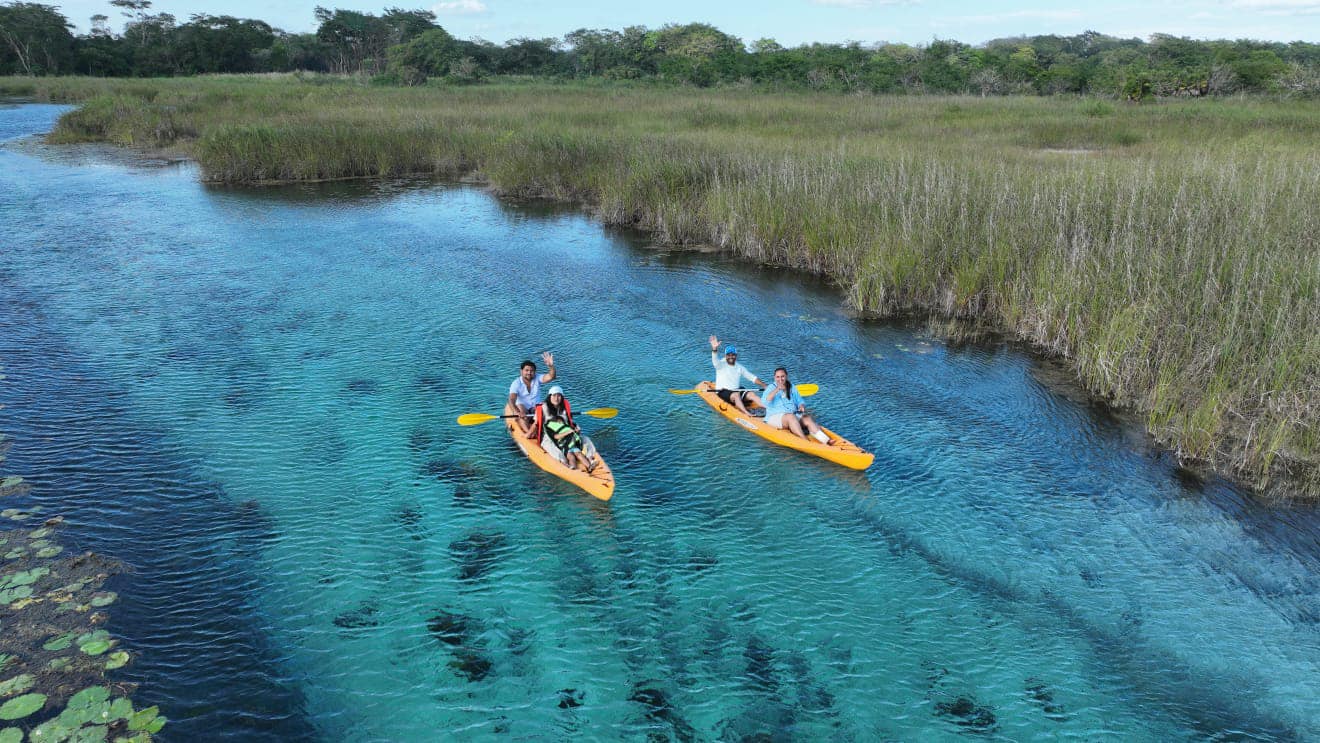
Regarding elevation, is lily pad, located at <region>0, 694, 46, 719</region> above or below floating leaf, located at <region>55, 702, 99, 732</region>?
above

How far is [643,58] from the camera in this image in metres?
62.0

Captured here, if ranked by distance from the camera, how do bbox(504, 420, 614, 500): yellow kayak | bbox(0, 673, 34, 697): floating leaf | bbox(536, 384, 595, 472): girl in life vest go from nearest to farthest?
bbox(0, 673, 34, 697): floating leaf < bbox(504, 420, 614, 500): yellow kayak < bbox(536, 384, 595, 472): girl in life vest

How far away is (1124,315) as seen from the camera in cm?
1226

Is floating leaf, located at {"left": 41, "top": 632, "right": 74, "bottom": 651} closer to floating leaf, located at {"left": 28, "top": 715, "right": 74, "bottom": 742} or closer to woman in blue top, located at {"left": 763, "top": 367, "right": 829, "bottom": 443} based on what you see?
floating leaf, located at {"left": 28, "top": 715, "right": 74, "bottom": 742}

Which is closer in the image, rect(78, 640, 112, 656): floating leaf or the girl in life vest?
rect(78, 640, 112, 656): floating leaf

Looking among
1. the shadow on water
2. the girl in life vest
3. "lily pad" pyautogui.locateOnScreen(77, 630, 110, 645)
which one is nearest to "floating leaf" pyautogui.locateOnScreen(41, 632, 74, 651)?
"lily pad" pyautogui.locateOnScreen(77, 630, 110, 645)

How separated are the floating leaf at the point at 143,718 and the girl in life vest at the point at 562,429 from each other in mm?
4978

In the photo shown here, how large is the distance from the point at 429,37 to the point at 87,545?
59590mm

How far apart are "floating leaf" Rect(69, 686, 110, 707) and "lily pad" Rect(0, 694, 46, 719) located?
0.21 meters

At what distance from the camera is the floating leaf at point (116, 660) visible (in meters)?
7.17

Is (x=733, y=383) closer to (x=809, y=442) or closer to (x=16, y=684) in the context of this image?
(x=809, y=442)

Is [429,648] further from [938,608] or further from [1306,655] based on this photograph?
[1306,655]

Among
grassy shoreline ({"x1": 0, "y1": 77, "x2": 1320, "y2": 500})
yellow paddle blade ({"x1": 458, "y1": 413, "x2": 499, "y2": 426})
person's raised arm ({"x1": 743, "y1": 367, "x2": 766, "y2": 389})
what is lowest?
yellow paddle blade ({"x1": 458, "y1": 413, "x2": 499, "y2": 426})

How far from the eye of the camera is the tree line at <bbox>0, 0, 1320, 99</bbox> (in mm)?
39250
